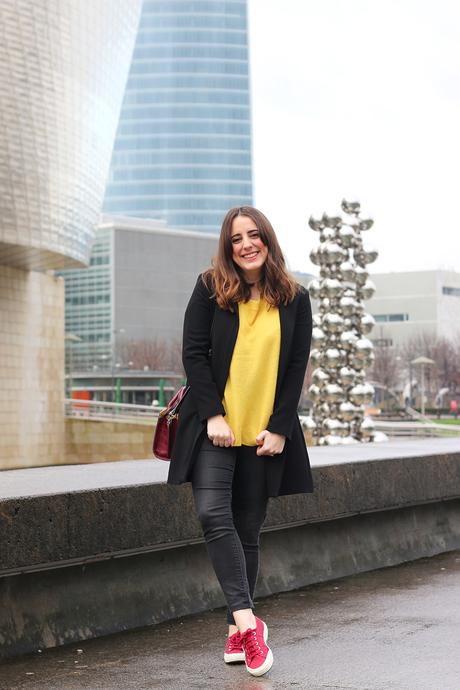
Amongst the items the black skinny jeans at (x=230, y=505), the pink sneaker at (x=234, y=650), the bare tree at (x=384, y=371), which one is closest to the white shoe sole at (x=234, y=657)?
the pink sneaker at (x=234, y=650)

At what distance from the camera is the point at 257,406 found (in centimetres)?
470

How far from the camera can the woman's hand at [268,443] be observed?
4617 millimetres

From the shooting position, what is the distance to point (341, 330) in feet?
69.6

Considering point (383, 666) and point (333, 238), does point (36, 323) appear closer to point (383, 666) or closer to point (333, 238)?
point (333, 238)

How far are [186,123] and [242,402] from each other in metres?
188

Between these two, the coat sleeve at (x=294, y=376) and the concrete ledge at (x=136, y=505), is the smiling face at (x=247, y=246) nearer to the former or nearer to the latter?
the coat sleeve at (x=294, y=376)

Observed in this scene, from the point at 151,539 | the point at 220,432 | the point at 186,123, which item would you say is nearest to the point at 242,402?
the point at 220,432

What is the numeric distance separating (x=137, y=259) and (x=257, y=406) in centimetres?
13683

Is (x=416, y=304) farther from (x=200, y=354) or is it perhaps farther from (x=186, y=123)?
(x=200, y=354)

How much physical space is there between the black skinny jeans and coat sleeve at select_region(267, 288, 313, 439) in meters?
0.15

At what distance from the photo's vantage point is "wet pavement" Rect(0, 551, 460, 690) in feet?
14.3

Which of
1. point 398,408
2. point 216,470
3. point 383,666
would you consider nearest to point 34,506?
point 216,470

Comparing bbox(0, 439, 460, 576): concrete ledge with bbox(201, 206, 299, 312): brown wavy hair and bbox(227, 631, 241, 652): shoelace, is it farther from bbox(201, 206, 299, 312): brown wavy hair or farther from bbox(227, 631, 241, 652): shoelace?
bbox(201, 206, 299, 312): brown wavy hair

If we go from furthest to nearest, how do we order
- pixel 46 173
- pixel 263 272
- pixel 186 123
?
pixel 186 123
pixel 46 173
pixel 263 272
